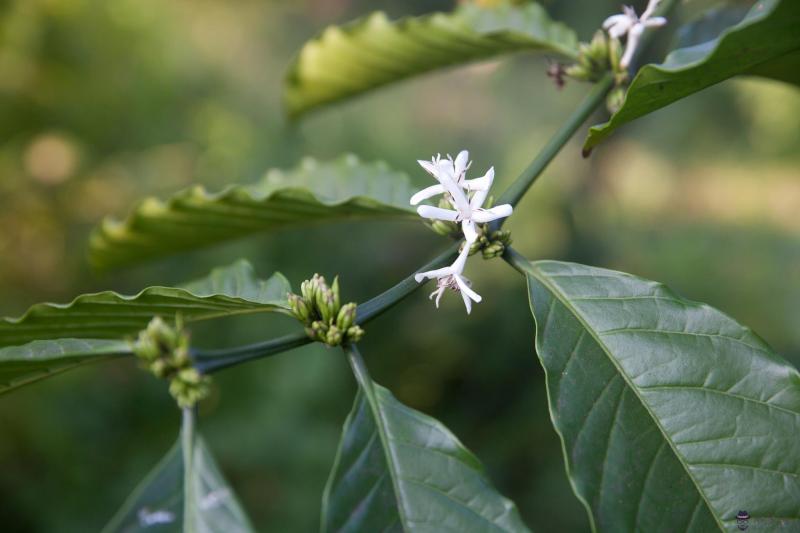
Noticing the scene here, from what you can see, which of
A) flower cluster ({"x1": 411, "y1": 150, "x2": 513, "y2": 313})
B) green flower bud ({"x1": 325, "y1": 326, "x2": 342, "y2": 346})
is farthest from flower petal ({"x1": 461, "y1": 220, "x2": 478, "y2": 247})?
green flower bud ({"x1": 325, "y1": 326, "x2": 342, "y2": 346})

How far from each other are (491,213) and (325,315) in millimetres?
283

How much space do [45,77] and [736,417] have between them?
10.4 ft

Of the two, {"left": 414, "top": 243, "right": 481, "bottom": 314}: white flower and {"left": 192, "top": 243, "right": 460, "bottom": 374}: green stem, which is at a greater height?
{"left": 192, "top": 243, "right": 460, "bottom": 374}: green stem

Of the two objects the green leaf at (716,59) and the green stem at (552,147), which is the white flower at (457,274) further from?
the green leaf at (716,59)

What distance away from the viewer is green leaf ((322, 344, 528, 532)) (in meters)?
0.97

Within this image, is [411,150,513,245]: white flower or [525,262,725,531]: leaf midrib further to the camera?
[411,150,513,245]: white flower

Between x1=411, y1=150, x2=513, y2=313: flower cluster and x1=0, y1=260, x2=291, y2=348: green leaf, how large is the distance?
244mm

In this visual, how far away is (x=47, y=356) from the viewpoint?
3.46ft

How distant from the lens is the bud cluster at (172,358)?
3.37 ft

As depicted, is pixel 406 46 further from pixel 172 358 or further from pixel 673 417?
pixel 673 417

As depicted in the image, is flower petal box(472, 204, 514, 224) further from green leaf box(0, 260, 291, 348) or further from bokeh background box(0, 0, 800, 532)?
bokeh background box(0, 0, 800, 532)

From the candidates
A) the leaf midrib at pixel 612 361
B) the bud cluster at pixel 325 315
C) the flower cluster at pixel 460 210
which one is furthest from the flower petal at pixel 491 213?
the bud cluster at pixel 325 315

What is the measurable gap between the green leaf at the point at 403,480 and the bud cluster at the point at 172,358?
Answer: 0.24 meters

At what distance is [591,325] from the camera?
101 cm
